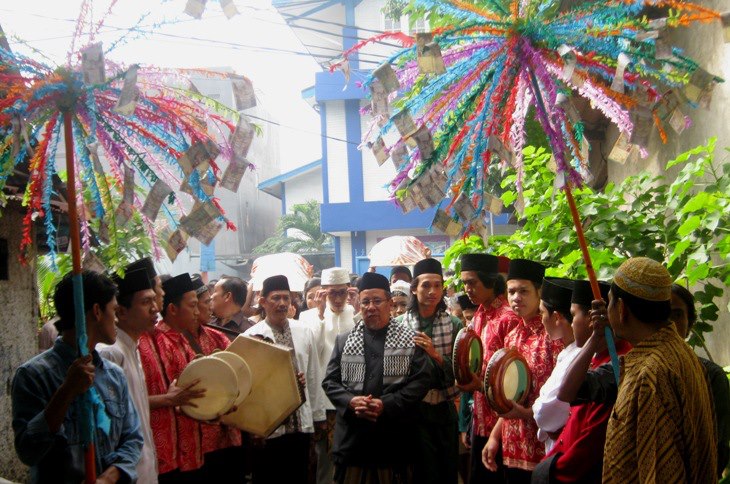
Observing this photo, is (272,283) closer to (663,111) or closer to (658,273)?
(663,111)

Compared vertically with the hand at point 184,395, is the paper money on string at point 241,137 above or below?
above

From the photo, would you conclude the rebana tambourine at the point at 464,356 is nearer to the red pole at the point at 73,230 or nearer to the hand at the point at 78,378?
the red pole at the point at 73,230

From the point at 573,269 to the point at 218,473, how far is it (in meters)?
3.05

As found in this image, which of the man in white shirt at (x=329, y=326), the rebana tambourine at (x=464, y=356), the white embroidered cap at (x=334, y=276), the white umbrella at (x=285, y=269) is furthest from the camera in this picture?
the white umbrella at (x=285, y=269)

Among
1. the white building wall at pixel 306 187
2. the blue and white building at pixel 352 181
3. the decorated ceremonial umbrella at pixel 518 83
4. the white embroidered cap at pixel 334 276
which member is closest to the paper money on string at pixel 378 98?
the decorated ceremonial umbrella at pixel 518 83

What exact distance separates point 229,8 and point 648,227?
143 inches

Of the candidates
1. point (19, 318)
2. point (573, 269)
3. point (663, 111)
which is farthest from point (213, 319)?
point (663, 111)

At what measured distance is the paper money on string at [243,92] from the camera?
437 cm

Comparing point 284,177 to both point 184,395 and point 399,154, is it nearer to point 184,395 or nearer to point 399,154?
point 184,395

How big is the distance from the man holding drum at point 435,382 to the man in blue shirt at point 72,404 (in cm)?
287

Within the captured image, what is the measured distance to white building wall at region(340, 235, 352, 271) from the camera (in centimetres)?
2676

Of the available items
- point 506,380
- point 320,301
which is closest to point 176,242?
point 506,380

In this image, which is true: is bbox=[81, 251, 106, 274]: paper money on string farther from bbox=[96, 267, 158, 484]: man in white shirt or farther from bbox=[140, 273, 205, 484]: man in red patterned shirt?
bbox=[140, 273, 205, 484]: man in red patterned shirt

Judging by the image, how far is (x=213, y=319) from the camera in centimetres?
867
